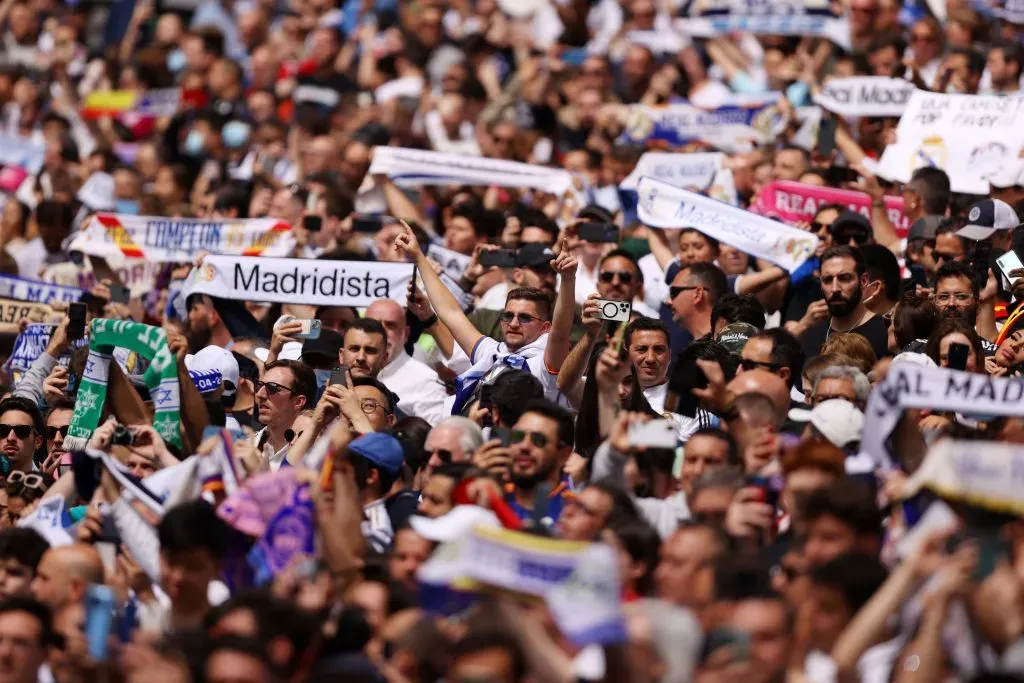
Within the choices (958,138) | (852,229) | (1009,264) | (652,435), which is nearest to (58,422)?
(652,435)

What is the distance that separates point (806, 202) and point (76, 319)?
4.36 m

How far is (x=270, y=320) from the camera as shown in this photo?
13.3 m

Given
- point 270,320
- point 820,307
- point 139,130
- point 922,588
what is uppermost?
point 922,588

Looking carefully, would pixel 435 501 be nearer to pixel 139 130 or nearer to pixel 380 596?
pixel 380 596

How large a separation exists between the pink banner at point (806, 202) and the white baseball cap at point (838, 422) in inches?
158

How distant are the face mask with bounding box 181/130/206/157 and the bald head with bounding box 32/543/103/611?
385 inches

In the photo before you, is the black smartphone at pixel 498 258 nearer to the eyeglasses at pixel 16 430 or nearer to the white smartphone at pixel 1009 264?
the eyeglasses at pixel 16 430

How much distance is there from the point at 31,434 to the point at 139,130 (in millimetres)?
8798

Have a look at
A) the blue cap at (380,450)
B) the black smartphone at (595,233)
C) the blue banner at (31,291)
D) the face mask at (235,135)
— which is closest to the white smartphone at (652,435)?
the blue cap at (380,450)

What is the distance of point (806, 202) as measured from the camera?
13227mm

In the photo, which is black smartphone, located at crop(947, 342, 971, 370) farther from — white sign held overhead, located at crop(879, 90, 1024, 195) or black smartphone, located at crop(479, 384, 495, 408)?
white sign held overhead, located at crop(879, 90, 1024, 195)

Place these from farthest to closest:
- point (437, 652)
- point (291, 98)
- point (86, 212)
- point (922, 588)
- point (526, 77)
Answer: point (291, 98) < point (526, 77) < point (86, 212) < point (437, 652) < point (922, 588)

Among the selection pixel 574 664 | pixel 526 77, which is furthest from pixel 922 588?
pixel 526 77

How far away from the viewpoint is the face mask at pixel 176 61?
20.7m
